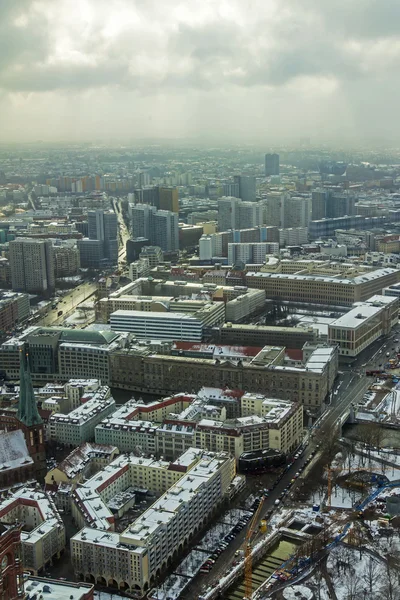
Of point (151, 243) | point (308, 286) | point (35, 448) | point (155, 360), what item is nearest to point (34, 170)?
point (151, 243)

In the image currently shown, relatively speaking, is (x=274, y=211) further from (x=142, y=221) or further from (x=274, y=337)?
(x=274, y=337)

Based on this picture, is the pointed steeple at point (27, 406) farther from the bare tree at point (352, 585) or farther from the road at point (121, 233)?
the road at point (121, 233)

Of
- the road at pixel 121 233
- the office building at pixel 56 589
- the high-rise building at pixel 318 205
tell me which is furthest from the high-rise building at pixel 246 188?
the office building at pixel 56 589

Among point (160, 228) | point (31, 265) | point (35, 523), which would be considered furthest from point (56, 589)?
point (160, 228)

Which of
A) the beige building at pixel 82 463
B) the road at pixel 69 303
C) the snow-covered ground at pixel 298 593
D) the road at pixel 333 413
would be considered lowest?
the road at pixel 69 303

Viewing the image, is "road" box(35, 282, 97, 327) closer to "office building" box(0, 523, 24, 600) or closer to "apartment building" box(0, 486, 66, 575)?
"apartment building" box(0, 486, 66, 575)

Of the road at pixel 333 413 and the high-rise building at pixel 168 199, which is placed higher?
the high-rise building at pixel 168 199

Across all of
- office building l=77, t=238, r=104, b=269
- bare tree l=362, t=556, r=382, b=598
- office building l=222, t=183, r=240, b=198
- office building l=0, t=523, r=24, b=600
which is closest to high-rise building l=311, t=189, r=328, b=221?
office building l=222, t=183, r=240, b=198

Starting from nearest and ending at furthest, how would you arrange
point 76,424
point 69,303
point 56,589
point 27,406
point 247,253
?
1. point 56,589
2. point 27,406
3. point 76,424
4. point 69,303
5. point 247,253
